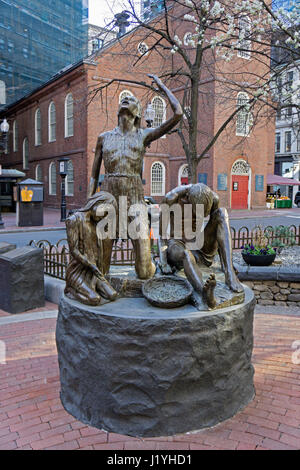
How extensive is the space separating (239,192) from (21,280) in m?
22.7

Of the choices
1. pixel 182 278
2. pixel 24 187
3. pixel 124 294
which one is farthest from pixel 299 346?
pixel 24 187

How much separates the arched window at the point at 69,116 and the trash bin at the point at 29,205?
9.04m

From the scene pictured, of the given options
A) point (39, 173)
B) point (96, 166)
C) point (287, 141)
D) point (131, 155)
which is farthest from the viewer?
point (287, 141)

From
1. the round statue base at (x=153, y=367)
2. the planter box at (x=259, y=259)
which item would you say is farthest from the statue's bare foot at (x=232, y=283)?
the planter box at (x=259, y=259)

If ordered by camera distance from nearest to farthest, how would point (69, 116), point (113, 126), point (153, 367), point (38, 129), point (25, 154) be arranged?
point (153, 367), point (113, 126), point (69, 116), point (38, 129), point (25, 154)

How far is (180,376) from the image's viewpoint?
10.1 ft

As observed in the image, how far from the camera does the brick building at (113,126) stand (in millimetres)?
23484

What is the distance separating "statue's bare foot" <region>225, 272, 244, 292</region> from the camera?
359 cm

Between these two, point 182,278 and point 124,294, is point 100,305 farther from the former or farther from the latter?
point 182,278

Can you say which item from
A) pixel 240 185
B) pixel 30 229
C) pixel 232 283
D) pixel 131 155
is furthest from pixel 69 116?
pixel 232 283

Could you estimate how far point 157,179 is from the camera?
28031mm

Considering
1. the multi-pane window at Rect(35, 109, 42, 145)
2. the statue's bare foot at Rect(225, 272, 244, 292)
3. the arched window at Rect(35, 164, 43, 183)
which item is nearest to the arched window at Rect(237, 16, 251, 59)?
the statue's bare foot at Rect(225, 272, 244, 292)

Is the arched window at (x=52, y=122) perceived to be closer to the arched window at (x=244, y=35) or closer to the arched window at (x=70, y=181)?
the arched window at (x=70, y=181)

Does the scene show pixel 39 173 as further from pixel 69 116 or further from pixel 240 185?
Result: pixel 240 185
